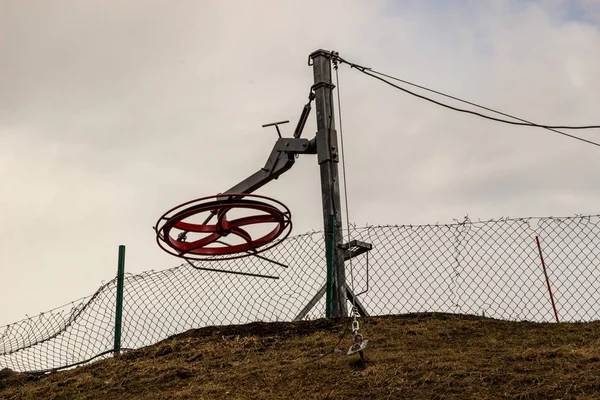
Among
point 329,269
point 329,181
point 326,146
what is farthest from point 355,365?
point 326,146

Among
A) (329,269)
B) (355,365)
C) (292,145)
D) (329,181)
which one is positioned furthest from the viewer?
(292,145)

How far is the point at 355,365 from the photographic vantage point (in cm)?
621

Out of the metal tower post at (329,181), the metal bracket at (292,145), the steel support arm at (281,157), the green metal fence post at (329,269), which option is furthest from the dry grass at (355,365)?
the metal bracket at (292,145)

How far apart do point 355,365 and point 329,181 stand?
2565 millimetres

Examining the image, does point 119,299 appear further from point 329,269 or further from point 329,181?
point 329,181

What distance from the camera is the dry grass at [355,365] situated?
5.54 metres

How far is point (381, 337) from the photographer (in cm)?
711

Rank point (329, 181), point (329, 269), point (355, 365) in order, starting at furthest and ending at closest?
point (329, 181) < point (329, 269) < point (355, 365)

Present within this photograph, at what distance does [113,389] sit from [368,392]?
2.31m

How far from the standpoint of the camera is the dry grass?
18.2 feet

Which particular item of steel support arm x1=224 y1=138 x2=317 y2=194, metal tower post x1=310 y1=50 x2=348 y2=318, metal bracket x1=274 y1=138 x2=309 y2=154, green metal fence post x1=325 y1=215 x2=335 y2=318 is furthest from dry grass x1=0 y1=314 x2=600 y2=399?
metal bracket x1=274 y1=138 x2=309 y2=154

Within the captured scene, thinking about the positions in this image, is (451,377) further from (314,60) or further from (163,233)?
(314,60)

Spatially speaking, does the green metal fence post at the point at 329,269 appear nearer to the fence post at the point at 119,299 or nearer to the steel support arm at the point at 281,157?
the steel support arm at the point at 281,157

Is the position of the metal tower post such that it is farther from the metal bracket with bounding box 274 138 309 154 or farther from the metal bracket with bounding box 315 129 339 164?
the metal bracket with bounding box 274 138 309 154
